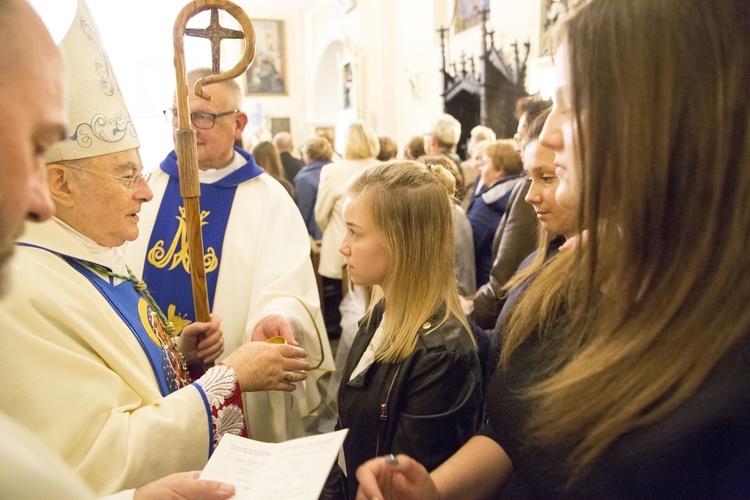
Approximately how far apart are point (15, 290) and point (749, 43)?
146cm

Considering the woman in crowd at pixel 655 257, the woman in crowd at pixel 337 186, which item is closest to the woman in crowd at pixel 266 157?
the woman in crowd at pixel 337 186

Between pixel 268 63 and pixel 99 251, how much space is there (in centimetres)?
1525

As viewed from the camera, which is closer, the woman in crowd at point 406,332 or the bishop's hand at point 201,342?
the woman in crowd at point 406,332

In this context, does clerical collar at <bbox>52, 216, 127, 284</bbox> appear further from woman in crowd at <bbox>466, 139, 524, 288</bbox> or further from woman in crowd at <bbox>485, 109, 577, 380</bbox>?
woman in crowd at <bbox>466, 139, 524, 288</bbox>

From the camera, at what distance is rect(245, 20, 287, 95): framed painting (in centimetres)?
1536

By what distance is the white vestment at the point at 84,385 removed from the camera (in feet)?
3.84

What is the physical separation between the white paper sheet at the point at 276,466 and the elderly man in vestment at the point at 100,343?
256 mm

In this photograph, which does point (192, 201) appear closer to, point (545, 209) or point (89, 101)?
point (89, 101)

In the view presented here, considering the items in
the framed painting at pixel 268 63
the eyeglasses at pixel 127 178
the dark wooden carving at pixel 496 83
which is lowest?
the eyeglasses at pixel 127 178

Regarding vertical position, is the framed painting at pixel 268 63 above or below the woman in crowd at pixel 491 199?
above

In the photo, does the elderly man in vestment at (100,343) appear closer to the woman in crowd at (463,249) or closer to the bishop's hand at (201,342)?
the bishop's hand at (201,342)

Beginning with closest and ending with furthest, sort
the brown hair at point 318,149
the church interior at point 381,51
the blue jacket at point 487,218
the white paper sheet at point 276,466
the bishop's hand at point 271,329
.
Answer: the white paper sheet at point 276,466
the bishop's hand at point 271,329
the blue jacket at point 487,218
the brown hair at point 318,149
the church interior at point 381,51

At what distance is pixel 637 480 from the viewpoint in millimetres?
786

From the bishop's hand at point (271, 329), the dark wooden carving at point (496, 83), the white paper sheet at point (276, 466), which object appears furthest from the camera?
the dark wooden carving at point (496, 83)
